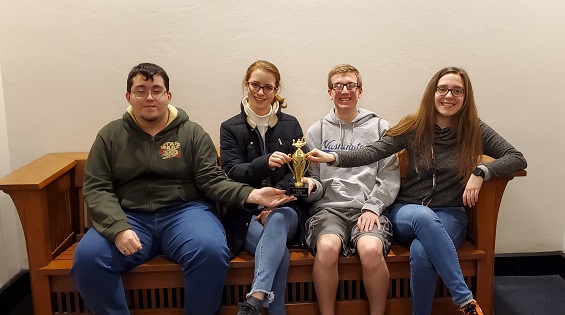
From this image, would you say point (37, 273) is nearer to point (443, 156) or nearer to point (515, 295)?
point (443, 156)

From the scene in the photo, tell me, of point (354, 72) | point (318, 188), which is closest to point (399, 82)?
Answer: point (354, 72)

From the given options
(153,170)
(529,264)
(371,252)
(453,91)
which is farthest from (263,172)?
(529,264)

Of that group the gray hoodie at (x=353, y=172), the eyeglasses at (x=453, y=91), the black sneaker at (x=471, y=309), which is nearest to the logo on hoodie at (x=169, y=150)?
the gray hoodie at (x=353, y=172)

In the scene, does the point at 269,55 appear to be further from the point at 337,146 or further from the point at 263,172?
the point at 263,172

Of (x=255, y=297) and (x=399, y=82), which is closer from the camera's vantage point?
(x=255, y=297)

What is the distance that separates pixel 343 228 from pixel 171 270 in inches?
32.5

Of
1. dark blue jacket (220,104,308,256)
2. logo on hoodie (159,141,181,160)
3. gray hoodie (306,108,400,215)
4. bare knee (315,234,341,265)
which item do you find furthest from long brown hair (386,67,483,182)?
logo on hoodie (159,141,181,160)

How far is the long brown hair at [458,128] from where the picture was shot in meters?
2.60

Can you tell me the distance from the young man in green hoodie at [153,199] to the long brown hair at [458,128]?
734 millimetres

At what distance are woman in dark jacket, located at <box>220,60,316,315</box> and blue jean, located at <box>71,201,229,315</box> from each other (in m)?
0.15

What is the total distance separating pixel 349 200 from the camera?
2.66m

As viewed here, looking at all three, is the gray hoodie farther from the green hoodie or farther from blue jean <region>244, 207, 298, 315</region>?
the green hoodie

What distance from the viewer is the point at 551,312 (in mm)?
2756

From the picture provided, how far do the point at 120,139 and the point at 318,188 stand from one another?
0.98 metres
